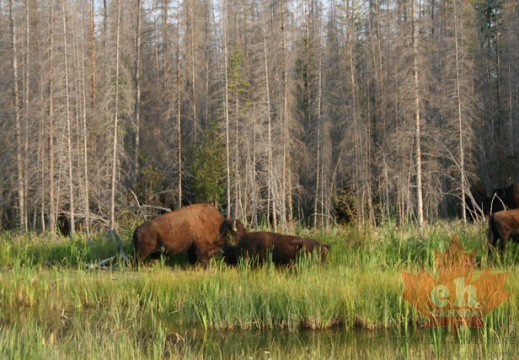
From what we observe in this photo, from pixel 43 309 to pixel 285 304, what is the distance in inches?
133

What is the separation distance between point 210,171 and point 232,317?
70.0 feet

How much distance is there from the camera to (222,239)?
1026cm

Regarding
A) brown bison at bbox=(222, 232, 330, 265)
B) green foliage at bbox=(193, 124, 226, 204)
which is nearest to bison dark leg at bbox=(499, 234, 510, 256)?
brown bison at bbox=(222, 232, 330, 265)

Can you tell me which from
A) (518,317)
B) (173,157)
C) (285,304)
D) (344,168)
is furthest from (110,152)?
(518,317)

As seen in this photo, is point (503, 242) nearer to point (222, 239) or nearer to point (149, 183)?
point (222, 239)

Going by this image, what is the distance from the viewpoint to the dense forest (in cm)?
2319

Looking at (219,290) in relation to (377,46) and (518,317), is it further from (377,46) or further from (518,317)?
(377,46)

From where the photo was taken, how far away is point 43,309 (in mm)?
7613

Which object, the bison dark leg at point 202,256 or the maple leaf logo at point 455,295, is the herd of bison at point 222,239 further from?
the maple leaf logo at point 455,295

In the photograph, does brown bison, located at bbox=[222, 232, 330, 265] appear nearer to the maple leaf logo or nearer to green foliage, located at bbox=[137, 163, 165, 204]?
the maple leaf logo

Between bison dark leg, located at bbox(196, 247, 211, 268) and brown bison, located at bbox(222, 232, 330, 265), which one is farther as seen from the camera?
bison dark leg, located at bbox(196, 247, 211, 268)

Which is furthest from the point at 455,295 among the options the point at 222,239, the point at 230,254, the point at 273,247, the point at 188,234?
the point at 188,234

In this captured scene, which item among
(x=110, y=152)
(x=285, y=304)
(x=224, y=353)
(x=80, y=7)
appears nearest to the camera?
(x=224, y=353)

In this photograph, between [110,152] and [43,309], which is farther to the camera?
[110,152]
